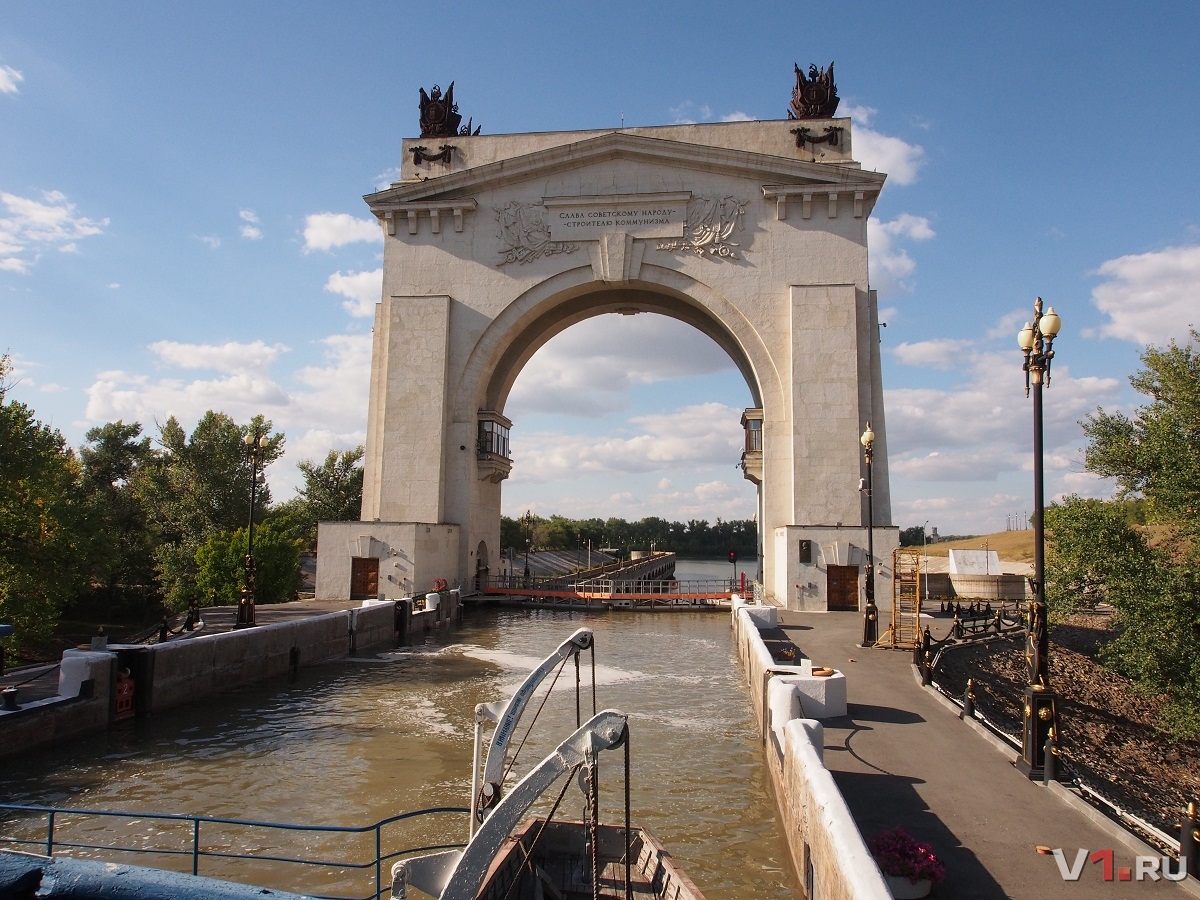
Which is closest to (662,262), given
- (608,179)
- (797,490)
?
(608,179)

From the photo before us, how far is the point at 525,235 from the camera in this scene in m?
28.6

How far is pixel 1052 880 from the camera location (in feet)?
18.8

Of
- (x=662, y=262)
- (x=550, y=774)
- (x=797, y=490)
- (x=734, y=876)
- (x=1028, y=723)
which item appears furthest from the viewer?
(x=662, y=262)

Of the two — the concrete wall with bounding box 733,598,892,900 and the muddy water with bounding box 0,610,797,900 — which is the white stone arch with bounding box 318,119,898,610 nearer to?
the muddy water with bounding box 0,610,797,900

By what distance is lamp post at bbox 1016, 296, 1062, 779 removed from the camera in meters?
8.12

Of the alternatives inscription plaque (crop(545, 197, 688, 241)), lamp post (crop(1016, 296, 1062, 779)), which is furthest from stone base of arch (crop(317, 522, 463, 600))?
lamp post (crop(1016, 296, 1062, 779))

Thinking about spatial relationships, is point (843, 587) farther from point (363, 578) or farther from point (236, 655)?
point (236, 655)

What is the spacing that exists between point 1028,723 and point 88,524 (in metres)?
27.8

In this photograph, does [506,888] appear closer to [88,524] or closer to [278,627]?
[278,627]

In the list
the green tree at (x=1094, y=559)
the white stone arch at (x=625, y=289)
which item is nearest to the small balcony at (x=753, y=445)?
Result: the white stone arch at (x=625, y=289)

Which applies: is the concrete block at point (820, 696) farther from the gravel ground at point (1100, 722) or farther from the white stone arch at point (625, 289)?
the white stone arch at point (625, 289)

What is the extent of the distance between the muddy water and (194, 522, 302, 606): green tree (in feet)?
44.3

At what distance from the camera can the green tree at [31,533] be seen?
69.9 ft

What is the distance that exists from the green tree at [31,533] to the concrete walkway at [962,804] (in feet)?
69.3
